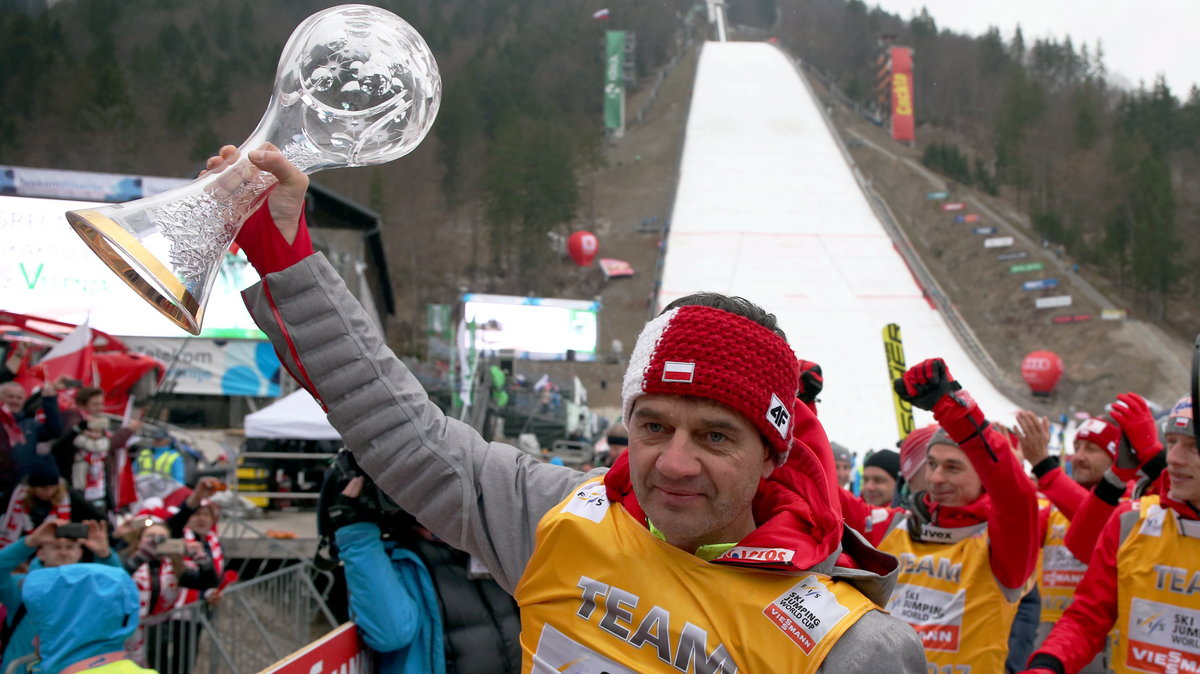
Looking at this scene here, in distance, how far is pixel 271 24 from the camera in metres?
37.8

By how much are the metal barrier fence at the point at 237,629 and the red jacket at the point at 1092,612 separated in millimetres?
3348

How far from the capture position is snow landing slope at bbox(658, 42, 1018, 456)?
24.5 m

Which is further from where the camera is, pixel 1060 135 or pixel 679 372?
pixel 1060 135

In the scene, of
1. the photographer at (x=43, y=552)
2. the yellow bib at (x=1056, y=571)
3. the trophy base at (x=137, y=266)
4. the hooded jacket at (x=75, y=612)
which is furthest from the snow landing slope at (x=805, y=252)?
the trophy base at (x=137, y=266)

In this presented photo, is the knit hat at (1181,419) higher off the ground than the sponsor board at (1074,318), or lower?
higher

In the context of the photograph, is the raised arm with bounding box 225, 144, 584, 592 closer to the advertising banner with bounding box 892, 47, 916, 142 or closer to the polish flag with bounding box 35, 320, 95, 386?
the polish flag with bounding box 35, 320, 95, 386

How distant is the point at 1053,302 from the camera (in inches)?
1474

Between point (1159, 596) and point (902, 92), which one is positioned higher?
point (902, 92)

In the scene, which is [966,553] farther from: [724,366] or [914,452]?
[724,366]

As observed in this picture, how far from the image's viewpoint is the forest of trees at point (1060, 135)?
3938 centimetres

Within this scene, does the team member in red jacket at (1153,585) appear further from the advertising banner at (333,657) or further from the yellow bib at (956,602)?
the advertising banner at (333,657)

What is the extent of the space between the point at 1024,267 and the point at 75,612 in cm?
4143

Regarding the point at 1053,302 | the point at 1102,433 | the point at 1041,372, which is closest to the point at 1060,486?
the point at 1102,433

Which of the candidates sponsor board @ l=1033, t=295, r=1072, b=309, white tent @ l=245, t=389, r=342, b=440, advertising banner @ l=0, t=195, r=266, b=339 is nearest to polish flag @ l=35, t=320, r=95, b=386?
advertising banner @ l=0, t=195, r=266, b=339
